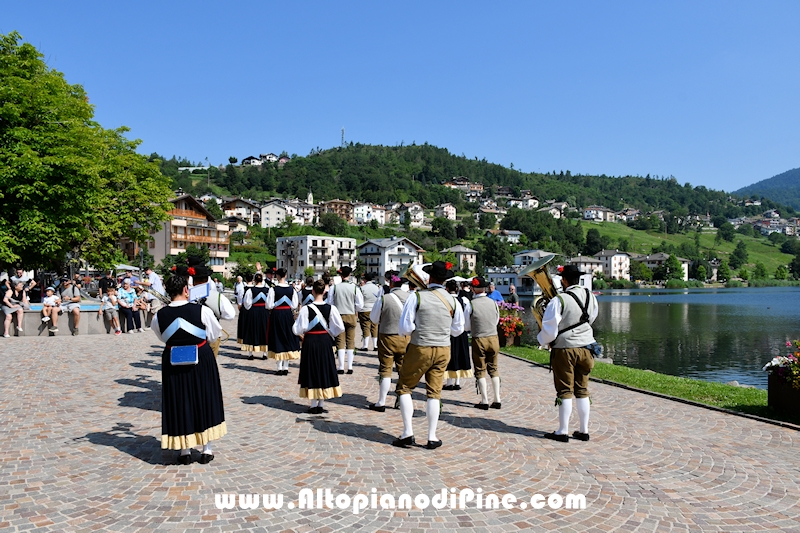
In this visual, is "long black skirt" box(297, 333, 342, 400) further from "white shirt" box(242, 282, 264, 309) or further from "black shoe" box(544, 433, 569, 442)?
"white shirt" box(242, 282, 264, 309)

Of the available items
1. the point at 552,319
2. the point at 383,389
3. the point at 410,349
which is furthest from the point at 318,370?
the point at 552,319

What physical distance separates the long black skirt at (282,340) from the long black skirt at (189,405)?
5564mm

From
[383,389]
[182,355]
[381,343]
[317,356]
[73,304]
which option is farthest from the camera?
[73,304]

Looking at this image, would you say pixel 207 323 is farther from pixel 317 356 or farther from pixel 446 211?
pixel 446 211

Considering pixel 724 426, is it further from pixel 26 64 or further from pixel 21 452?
pixel 26 64

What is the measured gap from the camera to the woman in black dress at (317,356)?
26.6 ft

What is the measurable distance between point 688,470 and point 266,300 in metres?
9.62

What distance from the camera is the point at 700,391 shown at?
34.5ft

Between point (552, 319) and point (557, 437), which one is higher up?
point (552, 319)

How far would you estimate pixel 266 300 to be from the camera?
1275cm

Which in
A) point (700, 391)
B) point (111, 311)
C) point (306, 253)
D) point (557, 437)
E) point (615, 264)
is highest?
point (306, 253)

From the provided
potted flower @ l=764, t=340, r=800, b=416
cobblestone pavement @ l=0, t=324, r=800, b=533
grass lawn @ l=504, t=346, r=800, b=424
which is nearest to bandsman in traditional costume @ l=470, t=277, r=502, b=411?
cobblestone pavement @ l=0, t=324, r=800, b=533

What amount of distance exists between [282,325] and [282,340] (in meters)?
0.34

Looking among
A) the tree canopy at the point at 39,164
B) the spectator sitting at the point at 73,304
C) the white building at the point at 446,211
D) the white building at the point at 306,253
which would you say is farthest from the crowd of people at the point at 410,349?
the white building at the point at 446,211
